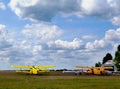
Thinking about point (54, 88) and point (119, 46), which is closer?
point (54, 88)

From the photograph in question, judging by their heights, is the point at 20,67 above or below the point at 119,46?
below

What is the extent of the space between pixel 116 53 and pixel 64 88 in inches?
3984

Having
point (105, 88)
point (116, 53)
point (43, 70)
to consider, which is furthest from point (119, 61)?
point (105, 88)

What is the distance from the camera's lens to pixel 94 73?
104m

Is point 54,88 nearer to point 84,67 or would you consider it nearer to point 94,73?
point 94,73

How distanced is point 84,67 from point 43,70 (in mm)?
13693

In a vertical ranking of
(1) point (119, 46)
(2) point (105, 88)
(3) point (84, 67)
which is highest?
(1) point (119, 46)

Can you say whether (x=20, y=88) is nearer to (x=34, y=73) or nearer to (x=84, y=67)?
(x=34, y=73)

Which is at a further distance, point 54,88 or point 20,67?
point 20,67

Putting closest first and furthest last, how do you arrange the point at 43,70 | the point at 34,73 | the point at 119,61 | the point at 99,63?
the point at 34,73 → the point at 43,70 → the point at 119,61 → the point at 99,63

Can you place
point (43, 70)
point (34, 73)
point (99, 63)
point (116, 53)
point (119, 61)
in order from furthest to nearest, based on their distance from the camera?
1. point (99, 63)
2. point (116, 53)
3. point (119, 61)
4. point (43, 70)
5. point (34, 73)

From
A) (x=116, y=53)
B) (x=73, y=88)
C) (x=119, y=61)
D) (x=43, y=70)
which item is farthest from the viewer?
(x=116, y=53)

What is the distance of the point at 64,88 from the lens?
4706 cm

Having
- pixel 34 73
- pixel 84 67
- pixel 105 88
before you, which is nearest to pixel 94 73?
pixel 84 67
